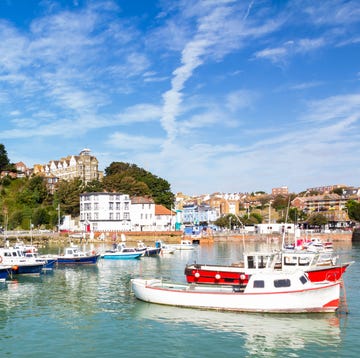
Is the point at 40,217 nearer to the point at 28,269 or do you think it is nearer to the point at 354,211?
the point at 28,269

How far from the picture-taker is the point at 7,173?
131625 mm

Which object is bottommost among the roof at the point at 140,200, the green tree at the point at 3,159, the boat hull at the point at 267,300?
the boat hull at the point at 267,300

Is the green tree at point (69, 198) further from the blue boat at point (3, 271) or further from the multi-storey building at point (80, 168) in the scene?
the blue boat at point (3, 271)

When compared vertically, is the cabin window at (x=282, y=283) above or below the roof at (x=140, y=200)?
below

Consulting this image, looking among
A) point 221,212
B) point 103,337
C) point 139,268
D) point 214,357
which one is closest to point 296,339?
point 214,357

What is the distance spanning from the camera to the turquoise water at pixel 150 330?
2148 cm

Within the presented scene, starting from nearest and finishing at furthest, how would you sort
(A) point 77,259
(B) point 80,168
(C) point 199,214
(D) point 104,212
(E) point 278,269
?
1. (E) point 278,269
2. (A) point 77,259
3. (D) point 104,212
4. (B) point 80,168
5. (C) point 199,214

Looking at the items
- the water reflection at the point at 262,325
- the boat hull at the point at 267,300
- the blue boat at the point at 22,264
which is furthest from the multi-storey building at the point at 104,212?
the boat hull at the point at 267,300

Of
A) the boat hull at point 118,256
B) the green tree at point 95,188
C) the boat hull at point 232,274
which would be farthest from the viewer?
the green tree at point 95,188

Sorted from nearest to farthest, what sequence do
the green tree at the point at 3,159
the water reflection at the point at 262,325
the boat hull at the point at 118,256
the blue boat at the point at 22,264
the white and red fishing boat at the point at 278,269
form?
the water reflection at the point at 262,325 < the white and red fishing boat at the point at 278,269 < the blue boat at the point at 22,264 < the boat hull at the point at 118,256 < the green tree at the point at 3,159

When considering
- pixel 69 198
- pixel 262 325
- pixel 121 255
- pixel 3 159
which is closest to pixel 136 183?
pixel 69 198

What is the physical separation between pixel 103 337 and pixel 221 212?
498 ft

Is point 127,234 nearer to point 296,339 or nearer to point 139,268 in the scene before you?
point 139,268

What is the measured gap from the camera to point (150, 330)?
24.6 metres
